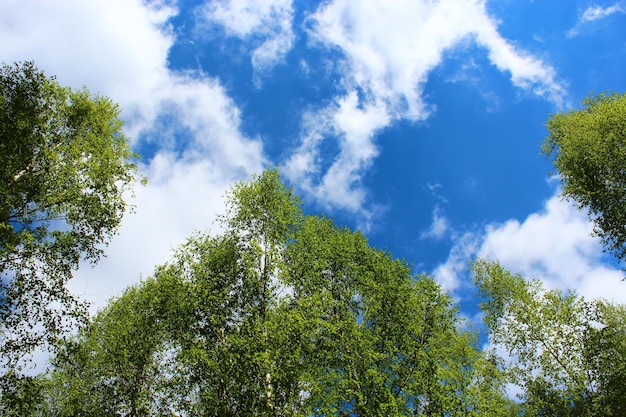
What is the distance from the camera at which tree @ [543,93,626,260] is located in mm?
19828

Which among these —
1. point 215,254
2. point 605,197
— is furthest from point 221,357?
point 605,197

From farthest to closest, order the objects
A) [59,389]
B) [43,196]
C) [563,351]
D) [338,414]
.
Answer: [59,389] < [563,351] < [338,414] < [43,196]

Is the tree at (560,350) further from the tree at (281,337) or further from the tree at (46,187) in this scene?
Result: the tree at (46,187)

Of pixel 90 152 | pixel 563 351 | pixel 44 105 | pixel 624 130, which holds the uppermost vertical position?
pixel 624 130

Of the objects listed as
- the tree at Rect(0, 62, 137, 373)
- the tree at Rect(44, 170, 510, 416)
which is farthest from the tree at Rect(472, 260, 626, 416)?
the tree at Rect(0, 62, 137, 373)

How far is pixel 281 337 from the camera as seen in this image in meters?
15.8

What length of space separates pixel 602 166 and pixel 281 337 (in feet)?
62.6

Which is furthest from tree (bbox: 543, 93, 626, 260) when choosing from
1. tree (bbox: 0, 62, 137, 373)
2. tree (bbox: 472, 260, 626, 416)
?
tree (bbox: 0, 62, 137, 373)

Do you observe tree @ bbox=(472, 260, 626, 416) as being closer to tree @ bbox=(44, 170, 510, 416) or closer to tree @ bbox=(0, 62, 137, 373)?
tree @ bbox=(44, 170, 510, 416)

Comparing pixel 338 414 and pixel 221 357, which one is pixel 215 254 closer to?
pixel 221 357

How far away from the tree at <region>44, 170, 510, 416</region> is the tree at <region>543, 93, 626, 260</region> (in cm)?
966

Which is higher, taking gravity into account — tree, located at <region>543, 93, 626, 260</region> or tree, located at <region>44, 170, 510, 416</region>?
tree, located at <region>543, 93, 626, 260</region>

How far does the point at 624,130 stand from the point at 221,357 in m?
22.9

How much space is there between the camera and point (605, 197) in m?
20.4
